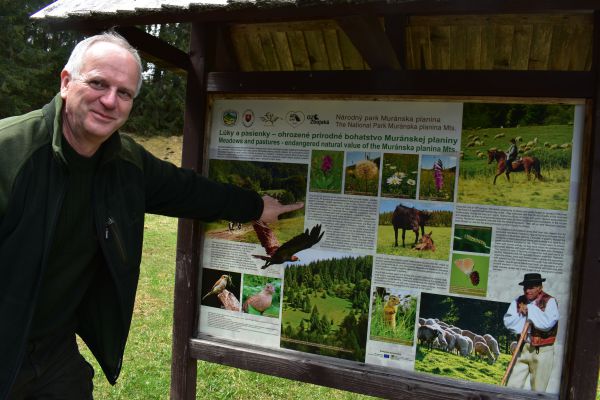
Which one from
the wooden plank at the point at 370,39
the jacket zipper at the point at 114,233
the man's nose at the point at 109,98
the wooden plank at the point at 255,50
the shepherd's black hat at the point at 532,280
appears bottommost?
the shepherd's black hat at the point at 532,280

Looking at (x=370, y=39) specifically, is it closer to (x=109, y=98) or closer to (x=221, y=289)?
(x=109, y=98)

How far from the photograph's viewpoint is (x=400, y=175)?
238 centimetres

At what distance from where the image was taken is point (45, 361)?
206 centimetres

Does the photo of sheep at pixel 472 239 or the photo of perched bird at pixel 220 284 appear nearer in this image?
the photo of sheep at pixel 472 239

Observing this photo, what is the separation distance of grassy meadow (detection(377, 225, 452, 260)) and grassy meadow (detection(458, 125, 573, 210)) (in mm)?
188

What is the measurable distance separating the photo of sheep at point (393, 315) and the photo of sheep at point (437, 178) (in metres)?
0.49

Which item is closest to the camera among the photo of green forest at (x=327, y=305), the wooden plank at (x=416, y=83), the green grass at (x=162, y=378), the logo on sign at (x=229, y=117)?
the wooden plank at (x=416, y=83)

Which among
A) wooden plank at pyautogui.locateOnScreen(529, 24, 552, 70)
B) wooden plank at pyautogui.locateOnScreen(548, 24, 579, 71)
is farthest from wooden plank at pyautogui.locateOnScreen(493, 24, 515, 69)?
wooden plank at pyautogui.locateOnScreen(548, 24, 579, 71)

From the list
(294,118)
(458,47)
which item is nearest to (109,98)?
(294,118)

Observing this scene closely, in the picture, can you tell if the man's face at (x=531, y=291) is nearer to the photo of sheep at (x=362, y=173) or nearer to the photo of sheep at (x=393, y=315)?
the photo of sheep at (x=393, y=315)

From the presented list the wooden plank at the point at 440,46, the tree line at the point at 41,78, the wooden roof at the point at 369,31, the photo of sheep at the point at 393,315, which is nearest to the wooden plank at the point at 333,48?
the wooden roof at the point at 369,31

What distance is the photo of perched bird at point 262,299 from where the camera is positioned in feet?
8.63

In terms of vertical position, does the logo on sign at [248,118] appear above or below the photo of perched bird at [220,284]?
above

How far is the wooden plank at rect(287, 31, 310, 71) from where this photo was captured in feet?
10.2
